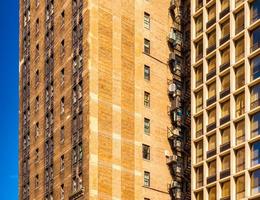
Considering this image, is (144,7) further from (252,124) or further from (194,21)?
(252,124)

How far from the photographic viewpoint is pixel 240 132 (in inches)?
2616

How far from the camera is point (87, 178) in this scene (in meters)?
70.0

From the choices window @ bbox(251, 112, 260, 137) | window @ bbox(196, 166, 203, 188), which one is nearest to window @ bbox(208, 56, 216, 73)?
window @ bbox(251, 112, 260, 137)

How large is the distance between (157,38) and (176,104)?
26.0ft

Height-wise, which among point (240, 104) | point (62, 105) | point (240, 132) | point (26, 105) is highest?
point (26, 105)

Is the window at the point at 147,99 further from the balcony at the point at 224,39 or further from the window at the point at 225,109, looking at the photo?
the balcony at the point at 224,39

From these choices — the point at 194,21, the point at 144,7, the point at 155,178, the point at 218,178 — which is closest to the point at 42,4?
the point at 144,7

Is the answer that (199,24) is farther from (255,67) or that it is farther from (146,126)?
(255,67)

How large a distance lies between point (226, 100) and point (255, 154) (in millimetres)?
7368

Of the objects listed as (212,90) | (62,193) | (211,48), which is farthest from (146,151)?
(211,48)

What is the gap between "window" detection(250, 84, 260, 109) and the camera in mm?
65062

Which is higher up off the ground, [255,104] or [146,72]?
[146,72]

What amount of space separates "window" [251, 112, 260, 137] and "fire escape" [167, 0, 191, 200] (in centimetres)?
1471

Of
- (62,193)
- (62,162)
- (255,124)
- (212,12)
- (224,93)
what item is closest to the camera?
(255,124)
